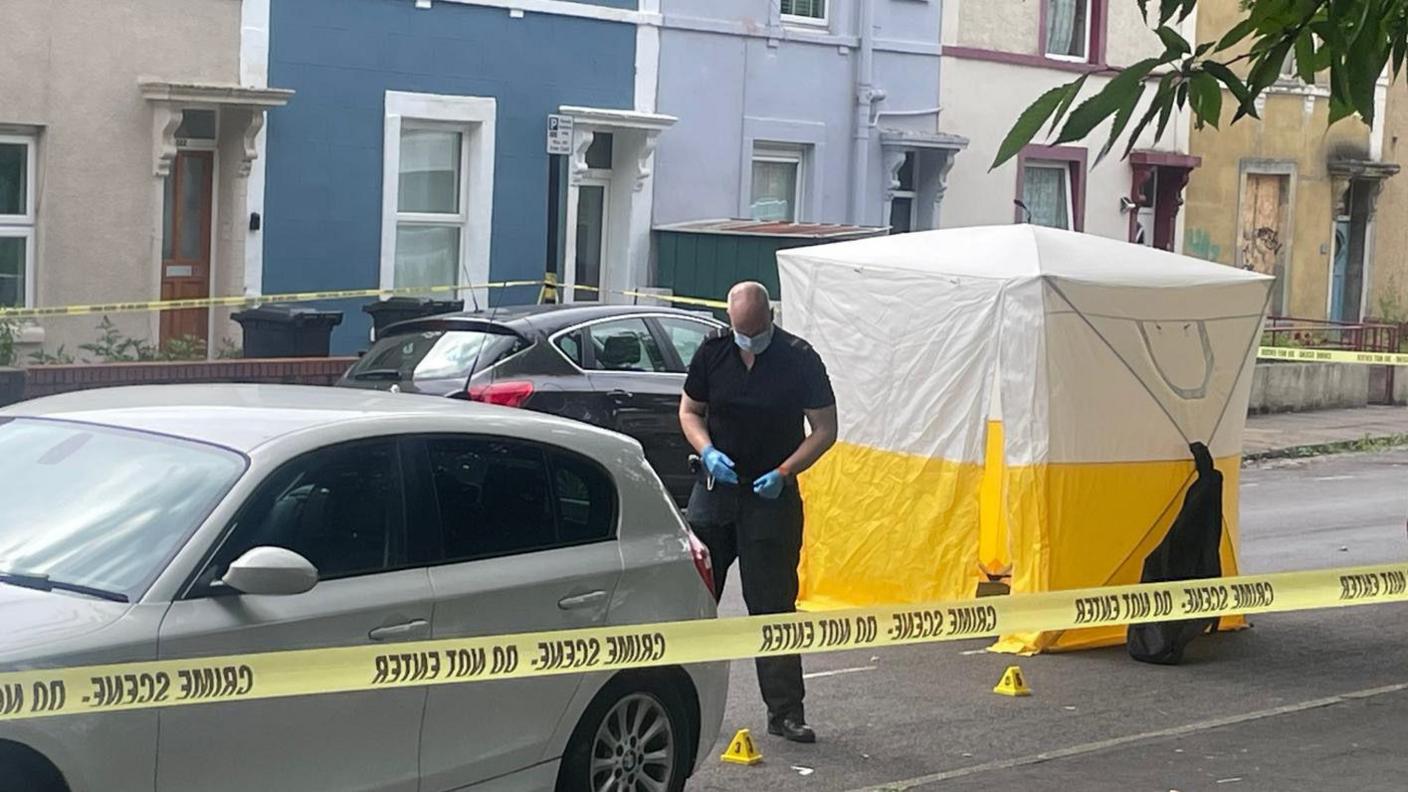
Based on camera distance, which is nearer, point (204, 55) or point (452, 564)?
point (452, 564)

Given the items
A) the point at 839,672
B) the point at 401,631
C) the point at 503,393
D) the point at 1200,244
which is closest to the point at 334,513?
the point at 401,631

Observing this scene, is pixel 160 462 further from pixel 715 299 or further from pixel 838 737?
pixel 715 299

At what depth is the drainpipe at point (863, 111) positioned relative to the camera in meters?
25.0

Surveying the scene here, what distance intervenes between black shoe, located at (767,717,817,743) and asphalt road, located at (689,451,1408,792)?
39 millimetres

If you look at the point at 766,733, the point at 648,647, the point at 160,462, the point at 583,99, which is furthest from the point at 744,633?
the point at 583,99

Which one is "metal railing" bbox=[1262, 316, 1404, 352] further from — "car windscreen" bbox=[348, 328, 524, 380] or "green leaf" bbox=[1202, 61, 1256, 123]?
"green leaf" bbox=[1202, 61, 1256, 123]

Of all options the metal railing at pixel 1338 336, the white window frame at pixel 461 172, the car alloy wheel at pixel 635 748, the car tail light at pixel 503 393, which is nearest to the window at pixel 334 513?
the car alloy wheel at pixel 635 748

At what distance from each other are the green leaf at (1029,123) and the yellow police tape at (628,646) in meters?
2.11

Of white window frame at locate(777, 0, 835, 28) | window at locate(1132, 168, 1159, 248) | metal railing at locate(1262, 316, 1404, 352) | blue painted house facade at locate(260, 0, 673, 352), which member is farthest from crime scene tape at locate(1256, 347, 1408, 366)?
window at locate(1132, 168, 1159, 248)

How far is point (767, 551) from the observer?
8828mm

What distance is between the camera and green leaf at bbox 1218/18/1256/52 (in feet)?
17.9

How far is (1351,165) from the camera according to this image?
1273 inches

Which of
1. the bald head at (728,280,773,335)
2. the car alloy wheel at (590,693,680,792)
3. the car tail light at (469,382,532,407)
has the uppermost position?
the bald head at (728,280,773,335)

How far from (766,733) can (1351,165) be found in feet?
84.8
